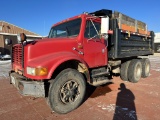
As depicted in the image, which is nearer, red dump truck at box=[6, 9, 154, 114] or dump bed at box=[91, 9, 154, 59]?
red dump truck at box=[6, 9, 154, 114]

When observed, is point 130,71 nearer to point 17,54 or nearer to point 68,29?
point 68,29

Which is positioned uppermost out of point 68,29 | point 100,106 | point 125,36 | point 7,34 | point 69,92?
point 7,34

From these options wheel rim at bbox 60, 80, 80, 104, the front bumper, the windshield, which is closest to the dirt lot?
wheel rim at bbox 60, 80, 80, 104

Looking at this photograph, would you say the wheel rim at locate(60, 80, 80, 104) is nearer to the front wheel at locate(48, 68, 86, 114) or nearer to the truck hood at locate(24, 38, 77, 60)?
the front wheel at locate(48, 68, 86, 114)

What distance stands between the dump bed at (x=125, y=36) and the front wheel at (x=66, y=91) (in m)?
1.98

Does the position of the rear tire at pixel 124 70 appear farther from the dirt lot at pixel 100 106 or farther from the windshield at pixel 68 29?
the windshield at pixel 68 29

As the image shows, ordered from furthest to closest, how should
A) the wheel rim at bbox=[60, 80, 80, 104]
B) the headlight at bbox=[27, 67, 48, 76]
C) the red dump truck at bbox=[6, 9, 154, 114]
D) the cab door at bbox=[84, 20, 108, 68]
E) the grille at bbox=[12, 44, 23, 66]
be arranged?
1. the cab door at bbox=[84, 20, 108, 68]
2. the grille at bbox=[12, 44, 23, 66]
3. the wheel rim at bbox=[60, 80, 80, 104]
4. the red dump truck at bbox=[6, 9, 154, 114]
5. the headlight at bbox=[27, 67, 48, 76]

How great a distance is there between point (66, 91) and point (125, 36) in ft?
10.9

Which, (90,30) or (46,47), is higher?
(90,30)

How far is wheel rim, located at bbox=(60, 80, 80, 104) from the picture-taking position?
3.83 meters

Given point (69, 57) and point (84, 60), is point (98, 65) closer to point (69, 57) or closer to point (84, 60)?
point (84, 60)

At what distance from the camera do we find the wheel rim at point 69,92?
383cm

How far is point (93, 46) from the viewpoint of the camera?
481 centimetres

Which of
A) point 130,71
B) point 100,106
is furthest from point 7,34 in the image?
point 100,106
